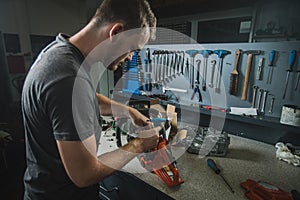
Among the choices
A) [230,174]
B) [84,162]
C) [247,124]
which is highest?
[84,162]

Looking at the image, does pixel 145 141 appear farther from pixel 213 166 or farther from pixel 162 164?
pixel 213 166

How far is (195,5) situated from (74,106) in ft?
3.97

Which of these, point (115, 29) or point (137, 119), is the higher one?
point (115, 29)

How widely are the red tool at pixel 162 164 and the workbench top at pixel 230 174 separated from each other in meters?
0.03

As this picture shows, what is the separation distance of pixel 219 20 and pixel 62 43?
140 cm

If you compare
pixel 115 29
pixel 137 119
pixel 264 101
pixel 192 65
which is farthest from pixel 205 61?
pixel 115 29

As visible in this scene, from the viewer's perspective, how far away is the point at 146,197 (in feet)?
2.64

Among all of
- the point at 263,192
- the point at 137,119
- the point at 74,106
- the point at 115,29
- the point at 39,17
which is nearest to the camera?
the point at 74,106

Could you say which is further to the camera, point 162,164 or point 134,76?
point 134,76

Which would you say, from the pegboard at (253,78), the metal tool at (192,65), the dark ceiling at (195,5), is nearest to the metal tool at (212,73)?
the pegboard at (253,78)

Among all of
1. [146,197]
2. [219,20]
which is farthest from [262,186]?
[219,20]

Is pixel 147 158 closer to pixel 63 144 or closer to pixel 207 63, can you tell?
pixel 63 144

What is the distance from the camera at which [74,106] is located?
466 mm

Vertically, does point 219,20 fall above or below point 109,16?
above
